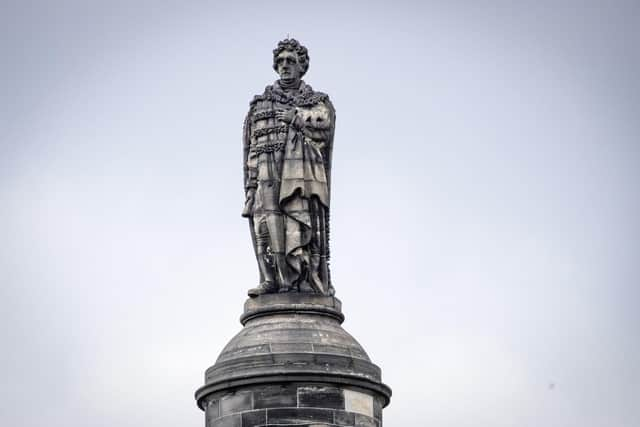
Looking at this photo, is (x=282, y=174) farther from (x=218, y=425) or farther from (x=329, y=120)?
(x=218, y=425)

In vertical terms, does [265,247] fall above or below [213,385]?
above

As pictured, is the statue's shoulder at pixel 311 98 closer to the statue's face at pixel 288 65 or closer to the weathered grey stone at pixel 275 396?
the statue's face at pixel 288 65

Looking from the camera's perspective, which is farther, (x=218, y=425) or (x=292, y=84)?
(x=292, y=84)

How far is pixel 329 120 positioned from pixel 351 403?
5489mm

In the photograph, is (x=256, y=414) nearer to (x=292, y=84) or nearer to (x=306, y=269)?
→ (x=306, y=269)

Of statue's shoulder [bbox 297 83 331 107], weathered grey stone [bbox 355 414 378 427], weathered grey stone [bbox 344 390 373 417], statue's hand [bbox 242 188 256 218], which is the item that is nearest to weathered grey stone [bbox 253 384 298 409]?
weathered grey stone [bbox 344 390 373 417]

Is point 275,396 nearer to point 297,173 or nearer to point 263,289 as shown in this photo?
point 263,289

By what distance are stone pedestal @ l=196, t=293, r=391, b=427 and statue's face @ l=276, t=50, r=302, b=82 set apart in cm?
425

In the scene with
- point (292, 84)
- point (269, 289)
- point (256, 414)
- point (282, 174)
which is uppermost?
point (292, 84)

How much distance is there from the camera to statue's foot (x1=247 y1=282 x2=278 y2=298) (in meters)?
27.4

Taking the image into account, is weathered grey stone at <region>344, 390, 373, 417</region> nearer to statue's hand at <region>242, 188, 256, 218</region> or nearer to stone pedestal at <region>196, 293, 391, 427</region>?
stone pedestal at <region>196, 293, 391, 427</region>

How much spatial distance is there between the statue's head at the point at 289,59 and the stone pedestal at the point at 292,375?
4.29 meters

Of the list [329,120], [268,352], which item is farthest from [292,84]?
[268,352]

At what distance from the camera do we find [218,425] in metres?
26.2
